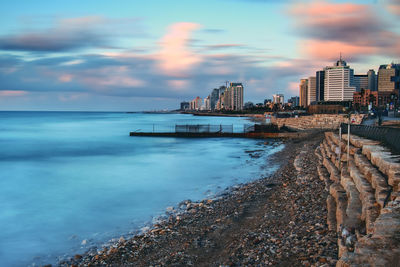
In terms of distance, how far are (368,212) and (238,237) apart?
3878mm

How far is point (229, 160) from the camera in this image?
103 ft

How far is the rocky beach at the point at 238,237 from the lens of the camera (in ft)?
25.6

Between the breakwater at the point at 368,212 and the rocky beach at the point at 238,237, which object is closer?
the breakwater at the point at 368,212

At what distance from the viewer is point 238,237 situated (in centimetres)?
978

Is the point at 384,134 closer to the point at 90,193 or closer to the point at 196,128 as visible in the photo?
the point at 90,193

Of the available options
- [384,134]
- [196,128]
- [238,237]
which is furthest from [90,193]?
[196,128]

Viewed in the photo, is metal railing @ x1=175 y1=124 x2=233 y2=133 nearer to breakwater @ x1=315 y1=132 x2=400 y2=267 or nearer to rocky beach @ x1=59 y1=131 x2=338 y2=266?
rocky beach @ x1=59 y1=131 x2=338 y2=266

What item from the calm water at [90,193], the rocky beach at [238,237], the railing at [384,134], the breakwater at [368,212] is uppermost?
the railing at [384,134]

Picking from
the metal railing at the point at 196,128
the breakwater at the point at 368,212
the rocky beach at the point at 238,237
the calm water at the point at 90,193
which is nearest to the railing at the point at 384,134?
the breakwater at the point at 368,212

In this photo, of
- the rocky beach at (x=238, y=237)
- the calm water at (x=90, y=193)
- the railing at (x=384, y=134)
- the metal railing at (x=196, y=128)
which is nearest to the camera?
the rocky beach at (x=238, y=237)

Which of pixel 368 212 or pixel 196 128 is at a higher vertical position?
pixel 368 212

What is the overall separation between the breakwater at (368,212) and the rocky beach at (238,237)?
1.66ft

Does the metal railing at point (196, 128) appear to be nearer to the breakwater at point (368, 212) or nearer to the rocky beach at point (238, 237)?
the rocky beach at point (238, 237)

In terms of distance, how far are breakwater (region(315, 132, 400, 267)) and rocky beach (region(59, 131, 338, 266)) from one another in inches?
19.9
